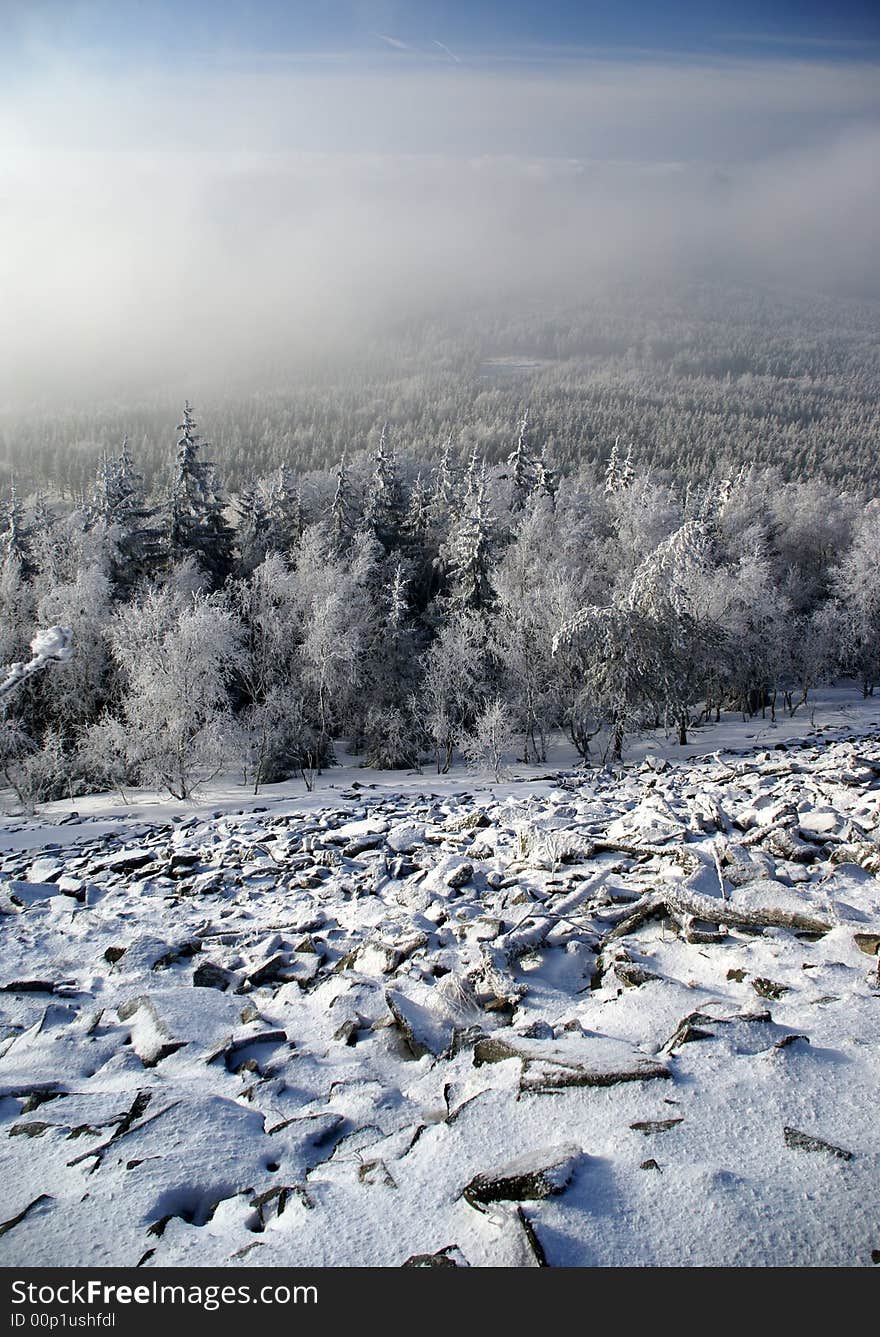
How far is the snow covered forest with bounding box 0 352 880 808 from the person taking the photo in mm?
28031

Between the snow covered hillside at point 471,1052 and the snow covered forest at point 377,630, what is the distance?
665 inches

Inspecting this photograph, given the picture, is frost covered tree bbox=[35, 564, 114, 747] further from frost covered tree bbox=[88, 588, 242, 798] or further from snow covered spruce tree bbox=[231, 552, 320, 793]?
snow covered spruce tree bbox=[231, 552, 320, 793]

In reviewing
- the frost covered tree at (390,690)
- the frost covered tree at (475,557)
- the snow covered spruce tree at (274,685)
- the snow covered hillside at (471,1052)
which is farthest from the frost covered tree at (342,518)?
the snow covered hillside at (471,1052)

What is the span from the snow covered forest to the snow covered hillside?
16.9 meters

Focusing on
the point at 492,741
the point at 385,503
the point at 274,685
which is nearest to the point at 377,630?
the point at 274,685

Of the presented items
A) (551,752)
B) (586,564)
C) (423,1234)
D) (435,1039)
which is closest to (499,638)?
(551,752)

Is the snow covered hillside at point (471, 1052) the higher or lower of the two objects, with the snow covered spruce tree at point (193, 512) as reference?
lower

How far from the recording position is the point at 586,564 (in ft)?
160

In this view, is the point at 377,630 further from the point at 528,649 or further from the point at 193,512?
the point at 193,512

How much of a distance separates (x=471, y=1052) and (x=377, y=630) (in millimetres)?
36007

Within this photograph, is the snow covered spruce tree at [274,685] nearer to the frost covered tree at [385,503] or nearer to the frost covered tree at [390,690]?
the frost covered tree at [390,690]

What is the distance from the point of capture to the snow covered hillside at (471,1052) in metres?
3.68
